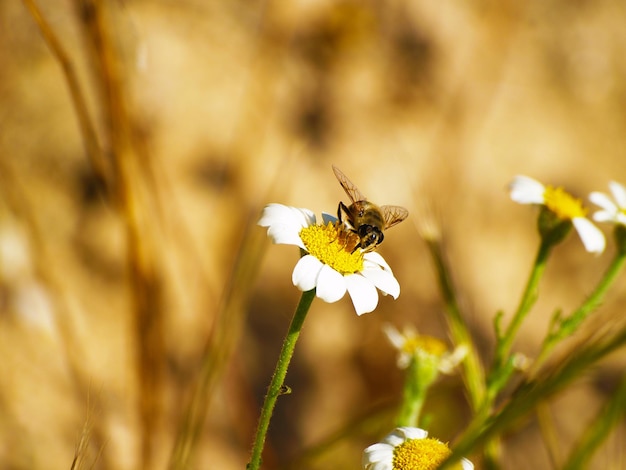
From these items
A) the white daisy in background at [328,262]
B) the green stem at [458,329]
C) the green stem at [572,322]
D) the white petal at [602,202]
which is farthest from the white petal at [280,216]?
the white petal at [602,202]

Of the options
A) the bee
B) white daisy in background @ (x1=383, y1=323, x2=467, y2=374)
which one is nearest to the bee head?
the bee

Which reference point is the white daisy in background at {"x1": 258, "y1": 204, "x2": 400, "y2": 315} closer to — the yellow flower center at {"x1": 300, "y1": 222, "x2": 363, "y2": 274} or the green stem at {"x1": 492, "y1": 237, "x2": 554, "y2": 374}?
the yellow flower center at {"x1": 300, "y1": 222, "x2": 363, "y2": 274}

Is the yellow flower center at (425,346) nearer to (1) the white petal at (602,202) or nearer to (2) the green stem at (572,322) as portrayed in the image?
(2) the green stem at (572,322)

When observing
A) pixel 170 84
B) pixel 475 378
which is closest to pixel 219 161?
pixel 170 84

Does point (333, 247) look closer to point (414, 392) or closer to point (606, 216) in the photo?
point (414, 392)

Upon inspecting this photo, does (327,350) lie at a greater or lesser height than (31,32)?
lesser

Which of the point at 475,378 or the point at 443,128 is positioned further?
the point at 443,128

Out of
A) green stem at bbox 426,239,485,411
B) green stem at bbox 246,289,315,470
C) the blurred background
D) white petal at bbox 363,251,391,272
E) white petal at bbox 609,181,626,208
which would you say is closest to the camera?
green stem at bbox 246,289,315,470

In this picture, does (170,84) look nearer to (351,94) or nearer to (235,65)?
(235,65)
